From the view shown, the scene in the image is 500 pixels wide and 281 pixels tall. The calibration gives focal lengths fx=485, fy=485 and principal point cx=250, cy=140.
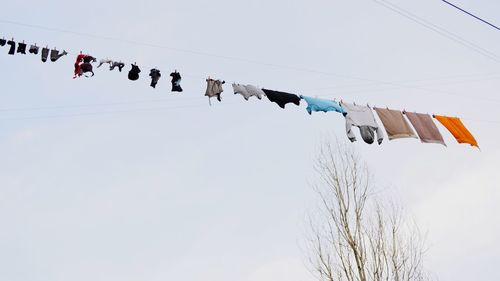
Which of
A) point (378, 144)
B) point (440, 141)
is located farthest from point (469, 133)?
point (378, 144)

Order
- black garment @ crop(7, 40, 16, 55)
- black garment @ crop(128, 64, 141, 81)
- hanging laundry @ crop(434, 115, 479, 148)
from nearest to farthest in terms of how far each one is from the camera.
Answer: black garment @ crop(7, 40, 16, 55)
black garment @ crop(128, 64, 141, 81)
hanging laundry @ crop(434, 115, 479, 148)

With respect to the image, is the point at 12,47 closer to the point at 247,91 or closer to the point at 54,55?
the point at 54,55

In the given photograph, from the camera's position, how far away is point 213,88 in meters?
8.63

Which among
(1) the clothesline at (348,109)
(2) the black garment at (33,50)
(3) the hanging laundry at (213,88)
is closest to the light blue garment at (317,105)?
(1) the clothesline at (348,109)

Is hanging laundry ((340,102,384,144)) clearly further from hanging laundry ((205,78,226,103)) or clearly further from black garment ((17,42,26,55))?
black garment ((17,42,26,55))

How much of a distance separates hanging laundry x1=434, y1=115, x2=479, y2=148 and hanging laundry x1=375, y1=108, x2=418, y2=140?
33.0 inches

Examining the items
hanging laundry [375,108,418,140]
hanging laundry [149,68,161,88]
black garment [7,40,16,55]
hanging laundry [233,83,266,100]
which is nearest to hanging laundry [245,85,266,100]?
hanging laundry [233,83,266,100]

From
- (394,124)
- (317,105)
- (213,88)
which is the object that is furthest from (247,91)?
(394,124)

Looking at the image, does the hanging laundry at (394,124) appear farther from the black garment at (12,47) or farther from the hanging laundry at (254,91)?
the black garment at (12,47)

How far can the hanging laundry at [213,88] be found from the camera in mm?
8602

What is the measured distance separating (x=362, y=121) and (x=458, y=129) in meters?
2.36

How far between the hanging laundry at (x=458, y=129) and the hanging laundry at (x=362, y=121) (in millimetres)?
1520

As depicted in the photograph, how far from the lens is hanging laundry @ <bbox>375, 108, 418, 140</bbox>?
955cm

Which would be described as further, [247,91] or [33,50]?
[247,91]
